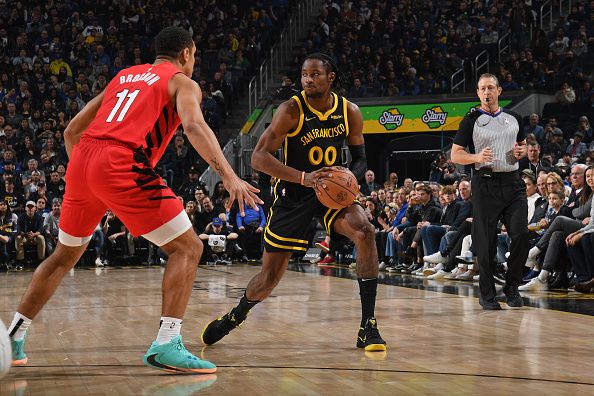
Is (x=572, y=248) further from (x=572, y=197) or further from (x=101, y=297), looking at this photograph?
(x=101, y=297)

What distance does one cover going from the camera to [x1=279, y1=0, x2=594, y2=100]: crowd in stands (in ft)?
63.4

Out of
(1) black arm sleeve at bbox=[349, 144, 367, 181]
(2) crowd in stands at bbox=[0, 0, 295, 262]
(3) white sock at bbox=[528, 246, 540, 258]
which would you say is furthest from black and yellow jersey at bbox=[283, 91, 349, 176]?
(2) crowd in stands at bbox=[0, 0, 295, 262]

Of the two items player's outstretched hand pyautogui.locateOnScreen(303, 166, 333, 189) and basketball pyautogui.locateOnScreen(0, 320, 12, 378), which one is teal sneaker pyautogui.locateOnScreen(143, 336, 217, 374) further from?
player's outstretched hand pyautogui.locateOnScreen(303, 166, 333, 189)

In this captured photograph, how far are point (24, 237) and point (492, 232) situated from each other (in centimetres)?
986

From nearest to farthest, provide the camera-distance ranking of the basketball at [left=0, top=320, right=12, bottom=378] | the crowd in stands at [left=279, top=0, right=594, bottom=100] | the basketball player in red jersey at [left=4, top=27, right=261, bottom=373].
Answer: the basketball at [left=0, top=320, right=12, bottom=378] < the basketball player in red jersey at [left=4, top=27, right=261, bottom=373] < the crowd in stands at [left=279, top=0, right=594, bottom=100]

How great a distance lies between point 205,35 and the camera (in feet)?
77.0

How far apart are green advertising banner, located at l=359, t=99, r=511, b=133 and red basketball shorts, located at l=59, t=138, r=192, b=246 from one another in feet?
47.6

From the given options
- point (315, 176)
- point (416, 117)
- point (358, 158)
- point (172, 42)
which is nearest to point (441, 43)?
point (416, 117)

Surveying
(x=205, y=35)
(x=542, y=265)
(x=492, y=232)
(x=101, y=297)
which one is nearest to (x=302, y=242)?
(x=492, y=232)

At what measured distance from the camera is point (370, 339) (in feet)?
16.4

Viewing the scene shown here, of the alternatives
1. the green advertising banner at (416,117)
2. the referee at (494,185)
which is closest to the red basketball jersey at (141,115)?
the referee at (494,185)

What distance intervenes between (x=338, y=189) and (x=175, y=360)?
4.86 feet

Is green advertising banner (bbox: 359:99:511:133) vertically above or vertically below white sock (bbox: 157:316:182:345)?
above

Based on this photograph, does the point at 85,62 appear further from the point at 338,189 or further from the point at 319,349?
the point at 319,349
